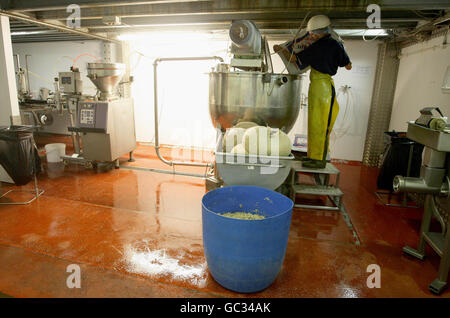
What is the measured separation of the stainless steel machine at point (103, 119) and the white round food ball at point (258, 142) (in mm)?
2419

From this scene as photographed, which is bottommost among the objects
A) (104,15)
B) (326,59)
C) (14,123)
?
(14,123)

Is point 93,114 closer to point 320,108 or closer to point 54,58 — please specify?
point 320,108

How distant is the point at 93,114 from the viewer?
3779 millimetres

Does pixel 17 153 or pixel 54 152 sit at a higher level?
pixel 17 153

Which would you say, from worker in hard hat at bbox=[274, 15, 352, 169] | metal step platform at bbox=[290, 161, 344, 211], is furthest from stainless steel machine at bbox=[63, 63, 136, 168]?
metal step platform at bbox=[290, 161, 344, 211]

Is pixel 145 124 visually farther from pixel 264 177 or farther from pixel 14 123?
pixel 264 177

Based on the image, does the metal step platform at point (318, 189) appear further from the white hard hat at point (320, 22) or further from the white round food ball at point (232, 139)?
the white hard hat at point (320, 22)

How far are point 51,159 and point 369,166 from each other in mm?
5261

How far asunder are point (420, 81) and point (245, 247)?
3.50 m

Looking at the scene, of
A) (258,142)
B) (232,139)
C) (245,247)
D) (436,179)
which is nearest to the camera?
(245,247)

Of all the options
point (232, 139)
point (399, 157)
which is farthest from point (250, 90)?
point (399, 157)

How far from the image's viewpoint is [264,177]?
219 centimetres

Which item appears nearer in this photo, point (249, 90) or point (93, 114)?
point (249, 90)

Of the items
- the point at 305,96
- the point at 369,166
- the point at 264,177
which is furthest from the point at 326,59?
the point at 369,166
